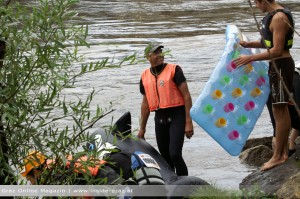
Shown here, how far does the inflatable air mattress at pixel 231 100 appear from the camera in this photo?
918cm

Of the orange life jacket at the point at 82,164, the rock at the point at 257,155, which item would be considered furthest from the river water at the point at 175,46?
the orange life jacket at the point at 82,164

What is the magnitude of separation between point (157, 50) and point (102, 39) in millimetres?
12890

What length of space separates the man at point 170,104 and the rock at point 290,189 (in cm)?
193

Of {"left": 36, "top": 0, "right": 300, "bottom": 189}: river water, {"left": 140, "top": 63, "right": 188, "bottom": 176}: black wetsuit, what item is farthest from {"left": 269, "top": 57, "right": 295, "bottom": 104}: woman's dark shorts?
{"left": 36, "top": 0, "right": 300, "bottom": 189}: river water

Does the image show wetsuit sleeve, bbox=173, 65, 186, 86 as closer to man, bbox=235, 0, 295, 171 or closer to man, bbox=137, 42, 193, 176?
man, bbox=137, 42, 193, 176

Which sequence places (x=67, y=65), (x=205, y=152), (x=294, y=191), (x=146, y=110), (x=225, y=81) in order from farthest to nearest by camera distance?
(x=205, y=152), (x=146, y=110), (x=225, y=81), (x=294, y=191), (x=67, y=65)

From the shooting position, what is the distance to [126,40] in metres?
22.2

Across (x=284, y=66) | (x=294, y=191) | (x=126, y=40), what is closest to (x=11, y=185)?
(x=294, y=191)

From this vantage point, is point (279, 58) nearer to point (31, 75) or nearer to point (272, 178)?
point (272, 178)

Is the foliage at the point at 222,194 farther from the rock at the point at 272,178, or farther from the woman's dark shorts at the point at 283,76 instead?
the woman's dark shorts at the point at 283,76

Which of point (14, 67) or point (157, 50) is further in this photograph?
point (157, 50)

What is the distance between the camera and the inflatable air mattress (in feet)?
30.1

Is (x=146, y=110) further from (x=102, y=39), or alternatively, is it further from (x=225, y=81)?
(x=102, y=39)

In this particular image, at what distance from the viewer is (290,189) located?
7.62 metres
